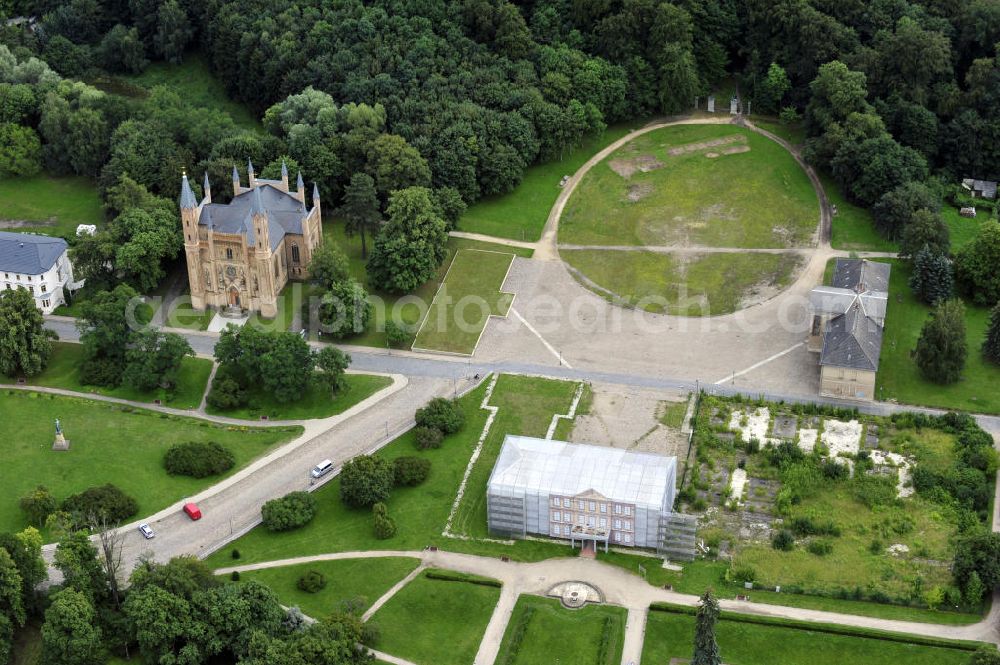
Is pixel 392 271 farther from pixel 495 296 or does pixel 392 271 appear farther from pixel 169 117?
pixel 169 117

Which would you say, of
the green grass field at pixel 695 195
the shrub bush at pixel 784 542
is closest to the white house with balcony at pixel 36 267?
A: the green grass field at pixel 695 195

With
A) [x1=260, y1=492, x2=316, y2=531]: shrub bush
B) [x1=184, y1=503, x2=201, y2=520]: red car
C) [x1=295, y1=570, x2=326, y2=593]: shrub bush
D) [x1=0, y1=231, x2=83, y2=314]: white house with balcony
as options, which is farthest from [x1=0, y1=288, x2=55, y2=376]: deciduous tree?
[x1=295, y1=570, x2=326, y2=593]: shrub bush

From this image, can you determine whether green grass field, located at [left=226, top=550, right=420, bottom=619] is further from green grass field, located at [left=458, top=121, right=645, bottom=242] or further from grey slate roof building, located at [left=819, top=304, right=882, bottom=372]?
green grass field, located at [left=458, top=121, right=645, bottom=242]

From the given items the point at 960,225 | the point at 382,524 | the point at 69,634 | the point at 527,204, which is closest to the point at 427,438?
the point at 382,524

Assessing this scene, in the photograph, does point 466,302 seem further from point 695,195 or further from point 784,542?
point 784,542

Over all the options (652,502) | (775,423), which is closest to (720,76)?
(775,423)

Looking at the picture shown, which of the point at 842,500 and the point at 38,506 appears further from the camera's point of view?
the point at 842,500
